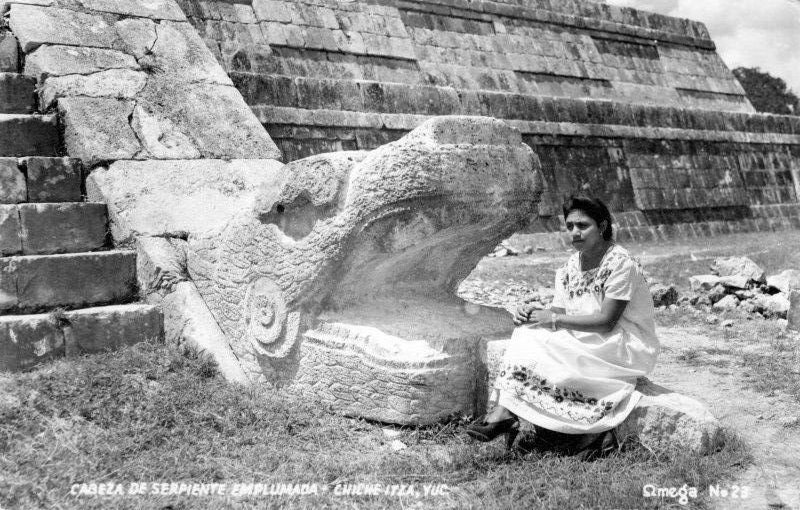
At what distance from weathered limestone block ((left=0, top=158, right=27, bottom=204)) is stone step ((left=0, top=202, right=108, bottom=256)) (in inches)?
7.2

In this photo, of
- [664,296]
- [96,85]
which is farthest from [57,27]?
[664,296]

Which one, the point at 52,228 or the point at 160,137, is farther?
the point at 160,137

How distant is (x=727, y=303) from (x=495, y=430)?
427 cm

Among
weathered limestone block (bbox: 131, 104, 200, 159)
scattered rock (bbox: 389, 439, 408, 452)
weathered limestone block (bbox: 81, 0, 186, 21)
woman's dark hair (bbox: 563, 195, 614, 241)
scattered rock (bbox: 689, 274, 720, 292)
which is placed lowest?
scattered rock (bbox: 389, 439, 408, 452)

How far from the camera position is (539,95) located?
1385 cm

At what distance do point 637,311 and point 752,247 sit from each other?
897cm

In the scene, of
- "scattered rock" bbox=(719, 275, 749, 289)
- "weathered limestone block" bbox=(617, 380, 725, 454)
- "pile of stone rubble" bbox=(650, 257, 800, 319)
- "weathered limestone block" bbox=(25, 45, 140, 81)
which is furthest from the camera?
"scattered rock" bbox=(719, 275, 749, 289)

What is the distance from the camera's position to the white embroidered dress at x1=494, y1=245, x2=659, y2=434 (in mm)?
3328

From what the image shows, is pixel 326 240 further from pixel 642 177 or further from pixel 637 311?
pixel 642 177

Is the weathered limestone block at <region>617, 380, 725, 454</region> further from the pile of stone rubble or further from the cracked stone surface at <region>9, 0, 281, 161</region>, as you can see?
the pile of stone rubble

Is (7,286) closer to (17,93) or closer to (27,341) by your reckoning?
(27,341)

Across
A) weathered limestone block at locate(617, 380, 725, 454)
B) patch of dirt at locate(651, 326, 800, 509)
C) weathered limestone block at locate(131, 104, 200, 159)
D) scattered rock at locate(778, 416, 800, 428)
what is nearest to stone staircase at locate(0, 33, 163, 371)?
weathered limestone block at locate(131, 104, 200, 159)

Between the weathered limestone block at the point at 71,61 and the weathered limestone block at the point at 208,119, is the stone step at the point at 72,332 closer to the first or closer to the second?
the weathered limestone block at the point at 208,119

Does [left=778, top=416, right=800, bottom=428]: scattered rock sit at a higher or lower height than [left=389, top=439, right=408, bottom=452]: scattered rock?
lower
